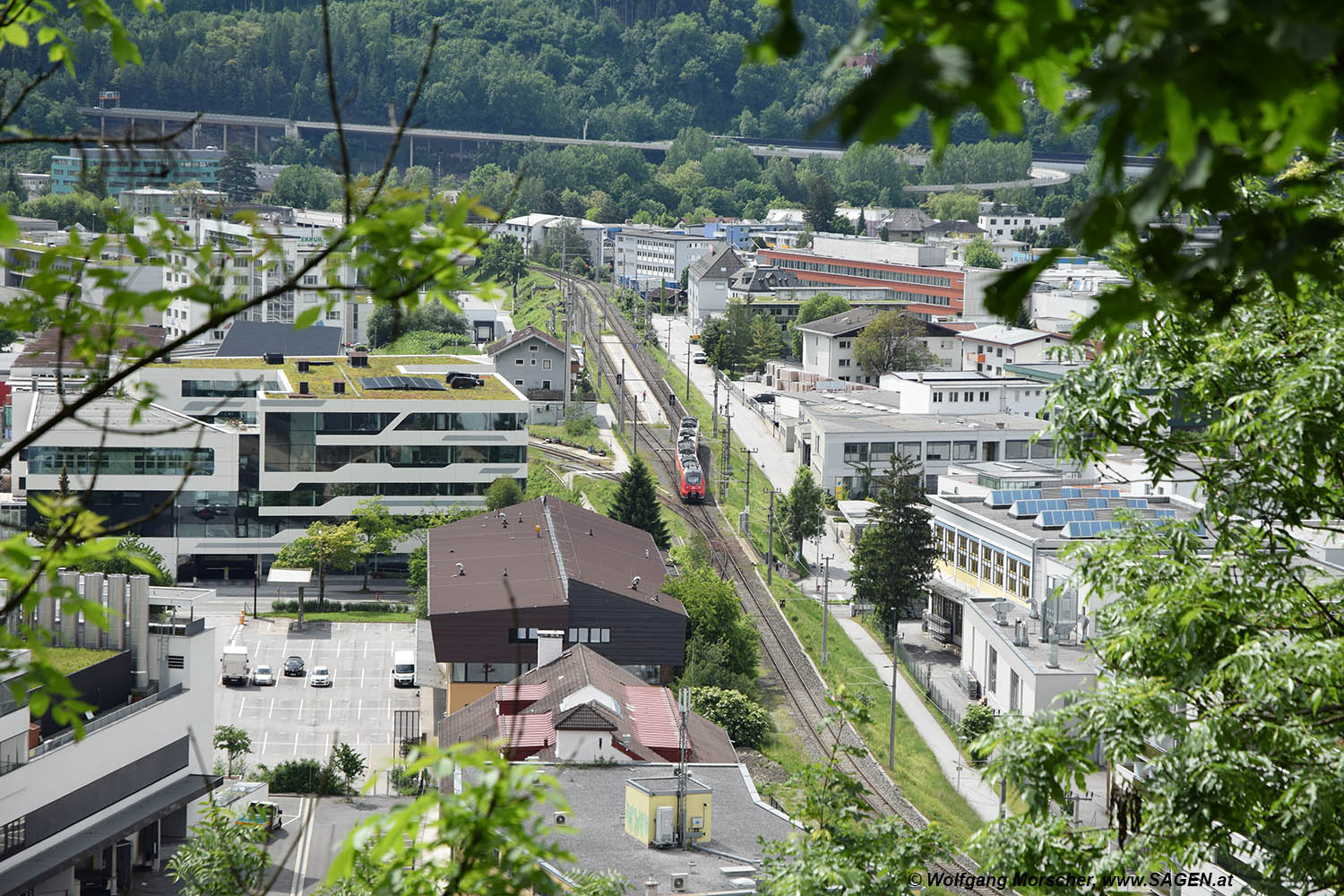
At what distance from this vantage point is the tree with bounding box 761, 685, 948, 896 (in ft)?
17.5

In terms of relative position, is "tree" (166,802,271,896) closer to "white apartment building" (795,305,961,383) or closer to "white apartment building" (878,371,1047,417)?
"white apartment building" (878,371,1047,417)

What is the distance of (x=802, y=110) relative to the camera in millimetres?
111375

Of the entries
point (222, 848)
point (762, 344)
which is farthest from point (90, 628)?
point (762, 344)

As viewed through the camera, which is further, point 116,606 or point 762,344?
point 762,344

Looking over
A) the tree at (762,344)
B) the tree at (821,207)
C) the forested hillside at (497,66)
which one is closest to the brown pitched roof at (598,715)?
the tree at (762,344)

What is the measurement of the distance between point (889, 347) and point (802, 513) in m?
16.7

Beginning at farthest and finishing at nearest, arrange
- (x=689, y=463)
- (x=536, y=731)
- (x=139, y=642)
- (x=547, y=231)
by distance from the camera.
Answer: (x=547, y=231) → (x=689, y=463) → (x=139, y=642) → (x=536, y=731)

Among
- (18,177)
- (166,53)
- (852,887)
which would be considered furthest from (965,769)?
Result: (166,53)

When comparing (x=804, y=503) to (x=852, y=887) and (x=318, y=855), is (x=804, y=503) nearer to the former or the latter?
(x=318, y=855)

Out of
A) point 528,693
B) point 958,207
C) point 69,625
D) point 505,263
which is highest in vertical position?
point 958,207

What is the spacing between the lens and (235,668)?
933 inches

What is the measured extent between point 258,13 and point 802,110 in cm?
4277

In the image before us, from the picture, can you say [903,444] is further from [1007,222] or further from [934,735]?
[1007,222]

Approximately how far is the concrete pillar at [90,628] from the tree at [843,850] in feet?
37.2
